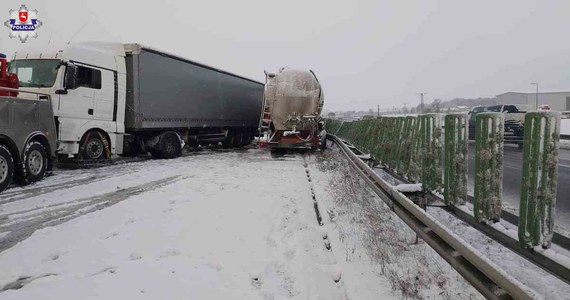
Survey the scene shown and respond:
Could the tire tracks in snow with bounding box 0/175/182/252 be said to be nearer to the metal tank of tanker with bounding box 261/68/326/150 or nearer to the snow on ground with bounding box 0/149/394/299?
the snow on ground with bounding box 0/149/394/299

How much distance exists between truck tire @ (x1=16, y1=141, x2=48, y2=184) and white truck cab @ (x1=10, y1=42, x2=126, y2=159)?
1.52 meters

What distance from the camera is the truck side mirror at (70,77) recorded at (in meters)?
10.2

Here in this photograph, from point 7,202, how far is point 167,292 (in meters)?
5.12

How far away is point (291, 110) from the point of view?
15.3 metres

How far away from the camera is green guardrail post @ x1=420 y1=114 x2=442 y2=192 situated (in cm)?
586

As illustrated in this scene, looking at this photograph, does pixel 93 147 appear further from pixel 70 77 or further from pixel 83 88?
pixel 70 77

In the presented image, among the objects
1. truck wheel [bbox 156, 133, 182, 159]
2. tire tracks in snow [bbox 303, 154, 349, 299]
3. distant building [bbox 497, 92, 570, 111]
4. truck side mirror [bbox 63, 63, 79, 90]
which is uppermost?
distant building [bbox 497, 92, 570, 111]

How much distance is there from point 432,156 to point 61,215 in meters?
5.81

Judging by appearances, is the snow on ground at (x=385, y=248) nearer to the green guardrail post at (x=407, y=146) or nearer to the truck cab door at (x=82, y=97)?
the green guardrail post at (x=407, y=146)

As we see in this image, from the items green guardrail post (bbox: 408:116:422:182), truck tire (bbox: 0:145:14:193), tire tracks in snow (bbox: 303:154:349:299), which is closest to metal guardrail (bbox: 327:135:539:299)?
tire tracks in snow (bbox: 303:154:349:299)

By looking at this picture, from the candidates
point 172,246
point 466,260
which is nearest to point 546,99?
point 466,260

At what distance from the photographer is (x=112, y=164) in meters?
12.5

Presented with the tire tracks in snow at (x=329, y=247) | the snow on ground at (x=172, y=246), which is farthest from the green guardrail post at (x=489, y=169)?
the tire tracks in snow at (x=329, y=247)

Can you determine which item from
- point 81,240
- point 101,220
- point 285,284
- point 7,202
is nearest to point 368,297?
point 285,284
